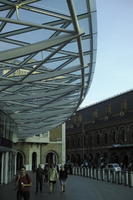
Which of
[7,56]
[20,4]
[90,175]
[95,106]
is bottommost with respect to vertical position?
[90,175]

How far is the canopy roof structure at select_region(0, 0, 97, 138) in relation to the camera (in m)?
10.5

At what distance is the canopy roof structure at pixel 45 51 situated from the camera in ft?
34.6

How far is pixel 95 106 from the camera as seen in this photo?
4080 inches

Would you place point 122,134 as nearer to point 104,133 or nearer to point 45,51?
point 104,133

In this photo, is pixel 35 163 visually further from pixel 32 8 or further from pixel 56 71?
pixel 32 8

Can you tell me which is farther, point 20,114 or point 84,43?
point 20,114

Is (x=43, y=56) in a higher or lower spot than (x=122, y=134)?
lower

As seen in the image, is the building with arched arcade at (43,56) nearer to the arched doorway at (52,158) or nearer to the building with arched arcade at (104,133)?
the arched doorway at (52,158)

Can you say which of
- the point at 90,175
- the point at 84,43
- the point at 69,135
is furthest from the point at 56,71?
the point at 69,135

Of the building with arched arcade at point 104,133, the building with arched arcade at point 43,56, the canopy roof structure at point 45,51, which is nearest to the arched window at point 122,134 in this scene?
the building with arched arcade at point 104,133

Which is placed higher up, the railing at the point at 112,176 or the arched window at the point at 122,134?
the arched window at the point at 122,134

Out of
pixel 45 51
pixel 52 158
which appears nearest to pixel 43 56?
pixel 45 51

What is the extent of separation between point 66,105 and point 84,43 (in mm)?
14217

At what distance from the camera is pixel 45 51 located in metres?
15.0
